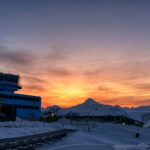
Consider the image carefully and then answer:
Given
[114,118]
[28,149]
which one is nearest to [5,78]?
[114,118]

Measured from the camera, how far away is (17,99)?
152 m

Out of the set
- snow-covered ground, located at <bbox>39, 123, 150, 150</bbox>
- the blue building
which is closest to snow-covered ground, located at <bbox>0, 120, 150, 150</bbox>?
snow-covered ground, located at <bbox>39, 123, 150, 150</bbox>

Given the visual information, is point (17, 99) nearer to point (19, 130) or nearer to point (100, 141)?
point (19, 130)

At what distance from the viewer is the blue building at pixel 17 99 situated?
482 ft

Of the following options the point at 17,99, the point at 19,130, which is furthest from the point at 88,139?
the point at 17,99

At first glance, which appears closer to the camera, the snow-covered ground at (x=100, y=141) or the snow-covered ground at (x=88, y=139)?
Answer: the snow-covered ground at (x=100, y=141)

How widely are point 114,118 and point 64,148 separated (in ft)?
518

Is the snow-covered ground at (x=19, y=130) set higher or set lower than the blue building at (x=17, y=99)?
lower

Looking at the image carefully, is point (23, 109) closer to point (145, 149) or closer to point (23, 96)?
point (23, 96)

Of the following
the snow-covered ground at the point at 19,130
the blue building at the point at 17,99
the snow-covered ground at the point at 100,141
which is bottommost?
the snow-covered ground at the point at 100,141

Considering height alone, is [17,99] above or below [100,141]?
above

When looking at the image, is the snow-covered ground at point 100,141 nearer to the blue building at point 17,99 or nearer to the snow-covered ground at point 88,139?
the snow-covered ground at point 88,139

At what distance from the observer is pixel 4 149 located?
27.6 metres

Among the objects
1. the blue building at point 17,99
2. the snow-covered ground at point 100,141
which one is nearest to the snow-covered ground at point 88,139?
the snow-covered ground at point 100,141
